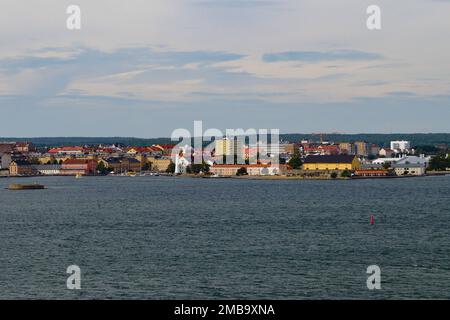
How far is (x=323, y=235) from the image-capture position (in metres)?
12.6

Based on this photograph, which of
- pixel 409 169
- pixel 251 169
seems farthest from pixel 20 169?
pixel 409 169

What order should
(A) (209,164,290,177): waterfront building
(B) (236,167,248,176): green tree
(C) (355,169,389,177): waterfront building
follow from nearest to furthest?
1. (C) (355,169,389,177): waterfront building
2. (A) (209,164,290,177): waterfront building
3. (B) (236,167,248,176): green tree

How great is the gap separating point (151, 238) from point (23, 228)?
297cm

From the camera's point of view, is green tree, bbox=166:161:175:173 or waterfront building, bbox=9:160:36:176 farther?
waterfront building, bbox=9:160:36:176

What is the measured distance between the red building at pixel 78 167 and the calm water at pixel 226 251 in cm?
3303

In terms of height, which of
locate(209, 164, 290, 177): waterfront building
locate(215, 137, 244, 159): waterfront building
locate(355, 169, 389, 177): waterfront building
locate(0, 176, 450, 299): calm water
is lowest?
locate(0, 176, 450, 299): calm water

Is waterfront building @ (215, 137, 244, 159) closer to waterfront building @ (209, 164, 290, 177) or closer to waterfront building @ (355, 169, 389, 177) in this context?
waterfront building @ (209, 164, 290, 177)

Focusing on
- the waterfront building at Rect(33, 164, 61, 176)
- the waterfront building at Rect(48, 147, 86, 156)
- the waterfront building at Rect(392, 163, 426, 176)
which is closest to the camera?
the waterfront building at Rect(392, 163, 426, 176)

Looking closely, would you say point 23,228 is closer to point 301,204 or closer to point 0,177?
point 301,204

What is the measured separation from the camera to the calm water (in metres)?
8.13

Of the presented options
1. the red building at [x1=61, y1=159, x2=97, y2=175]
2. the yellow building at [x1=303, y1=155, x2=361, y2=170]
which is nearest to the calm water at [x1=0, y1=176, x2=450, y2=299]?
the yellow building at [x1=303, y1=155, x2=361, y2=170]

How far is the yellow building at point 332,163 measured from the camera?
149 feet

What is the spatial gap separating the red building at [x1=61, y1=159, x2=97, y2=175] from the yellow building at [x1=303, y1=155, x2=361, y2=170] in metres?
14.1

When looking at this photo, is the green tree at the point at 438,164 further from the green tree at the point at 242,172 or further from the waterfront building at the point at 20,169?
the waterfront building at the point at 20,169
